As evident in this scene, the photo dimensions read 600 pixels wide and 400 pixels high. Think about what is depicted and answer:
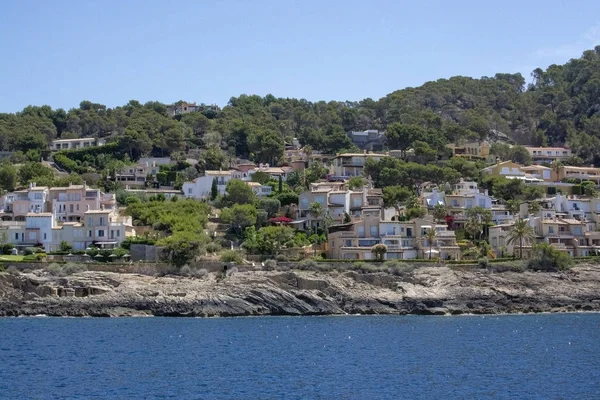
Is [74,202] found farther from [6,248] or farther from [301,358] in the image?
[301,358]

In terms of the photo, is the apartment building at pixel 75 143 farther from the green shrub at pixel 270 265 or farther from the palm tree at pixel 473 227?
the palm tree at pixel 473 227

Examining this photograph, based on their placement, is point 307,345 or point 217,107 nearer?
point 307,345

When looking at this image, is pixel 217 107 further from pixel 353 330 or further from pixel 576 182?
pixel 353 330

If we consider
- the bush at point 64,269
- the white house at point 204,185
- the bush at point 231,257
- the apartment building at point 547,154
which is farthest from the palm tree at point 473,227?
the apartment building at point 547,154

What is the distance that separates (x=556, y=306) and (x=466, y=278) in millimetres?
6404

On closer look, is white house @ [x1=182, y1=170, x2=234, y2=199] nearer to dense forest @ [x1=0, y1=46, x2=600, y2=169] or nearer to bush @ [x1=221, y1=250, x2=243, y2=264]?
dense forest @ [x1=0, y1=46, x2=600, y2=169]

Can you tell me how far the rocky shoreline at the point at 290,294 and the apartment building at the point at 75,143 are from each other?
158 feet

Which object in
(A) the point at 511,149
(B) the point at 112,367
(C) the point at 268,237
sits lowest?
Answer: (B) the point at 112,367

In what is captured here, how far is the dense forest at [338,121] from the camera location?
111 meters

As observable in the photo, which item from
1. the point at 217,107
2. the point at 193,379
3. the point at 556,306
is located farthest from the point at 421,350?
the point at 217,107

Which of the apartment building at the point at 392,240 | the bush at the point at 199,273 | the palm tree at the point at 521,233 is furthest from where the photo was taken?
the apartment building at the point at 392,240

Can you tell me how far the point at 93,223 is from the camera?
259 feet

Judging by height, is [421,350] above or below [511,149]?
below

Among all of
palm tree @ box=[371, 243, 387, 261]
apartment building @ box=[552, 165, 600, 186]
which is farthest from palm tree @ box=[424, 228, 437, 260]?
apartment building @ box=[552, 165, 600, 186]
